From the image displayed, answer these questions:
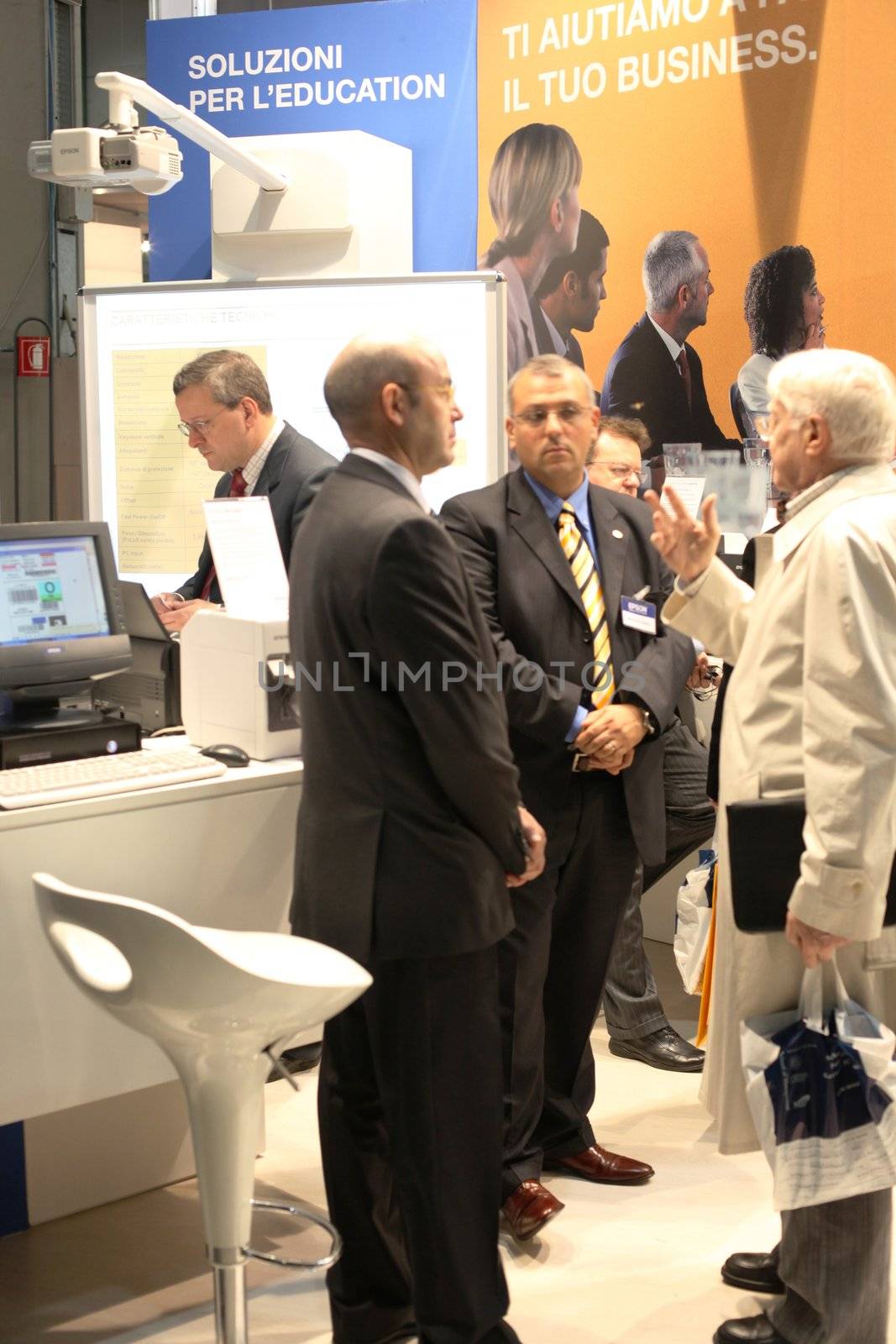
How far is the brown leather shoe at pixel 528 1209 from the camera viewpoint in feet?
9.62

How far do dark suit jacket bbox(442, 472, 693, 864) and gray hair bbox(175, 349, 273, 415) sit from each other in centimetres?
89

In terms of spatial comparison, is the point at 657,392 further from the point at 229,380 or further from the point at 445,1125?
the point at 445,1125

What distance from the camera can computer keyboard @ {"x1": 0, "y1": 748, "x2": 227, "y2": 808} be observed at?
2.43 m

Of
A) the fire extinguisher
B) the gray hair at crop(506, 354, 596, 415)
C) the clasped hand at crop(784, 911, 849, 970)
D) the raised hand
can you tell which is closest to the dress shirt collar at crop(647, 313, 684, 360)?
the gray hair at crop(506, 354, 596, 415)

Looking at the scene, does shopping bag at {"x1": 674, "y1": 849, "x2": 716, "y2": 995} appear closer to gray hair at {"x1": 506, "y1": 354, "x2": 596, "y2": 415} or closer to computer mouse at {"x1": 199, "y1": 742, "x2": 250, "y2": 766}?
computer mouse at {"x1": 199, "y1": 742, "x2": 250, "y2": 766}

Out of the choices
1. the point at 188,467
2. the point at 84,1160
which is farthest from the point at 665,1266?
the point at 188,467

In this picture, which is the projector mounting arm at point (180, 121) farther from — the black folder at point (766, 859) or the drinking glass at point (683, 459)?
the black folder at point (766, 859)

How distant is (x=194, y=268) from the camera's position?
17.5ft

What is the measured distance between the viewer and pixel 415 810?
6.97ft

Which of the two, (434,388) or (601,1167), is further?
(601,1167)

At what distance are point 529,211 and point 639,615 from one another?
7.99ft

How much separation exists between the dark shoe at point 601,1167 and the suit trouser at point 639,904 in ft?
2.25

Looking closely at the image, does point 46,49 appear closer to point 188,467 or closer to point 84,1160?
point 188,467

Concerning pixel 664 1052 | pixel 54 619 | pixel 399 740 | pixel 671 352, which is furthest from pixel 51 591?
pixel 671 352
